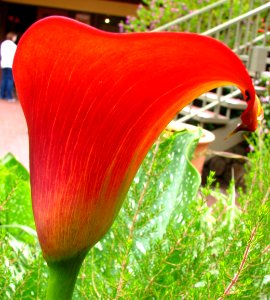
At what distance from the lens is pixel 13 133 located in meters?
6.95

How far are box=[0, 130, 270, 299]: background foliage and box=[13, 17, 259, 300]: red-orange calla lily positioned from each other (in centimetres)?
8

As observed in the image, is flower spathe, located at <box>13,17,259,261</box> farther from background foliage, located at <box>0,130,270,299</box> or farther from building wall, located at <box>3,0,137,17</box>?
building wall, located at <box>3,0,137,17</box>

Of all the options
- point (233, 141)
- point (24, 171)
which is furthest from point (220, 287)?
point (233, 141)

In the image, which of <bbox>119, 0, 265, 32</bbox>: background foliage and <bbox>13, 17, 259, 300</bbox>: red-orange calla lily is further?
<bbox>119, 0, 265, 32</bbox>: background foliage

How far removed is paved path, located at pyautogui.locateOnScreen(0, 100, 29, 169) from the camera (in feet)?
18.8

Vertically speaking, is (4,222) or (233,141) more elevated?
(4,222)

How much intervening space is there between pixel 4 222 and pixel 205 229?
0.44 m

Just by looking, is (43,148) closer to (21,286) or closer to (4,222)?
(21,286)

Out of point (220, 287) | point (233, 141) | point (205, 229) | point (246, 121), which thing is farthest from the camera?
point (233, 141)

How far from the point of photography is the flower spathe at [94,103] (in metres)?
0.37

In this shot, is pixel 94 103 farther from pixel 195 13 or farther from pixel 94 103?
pixel 195 13

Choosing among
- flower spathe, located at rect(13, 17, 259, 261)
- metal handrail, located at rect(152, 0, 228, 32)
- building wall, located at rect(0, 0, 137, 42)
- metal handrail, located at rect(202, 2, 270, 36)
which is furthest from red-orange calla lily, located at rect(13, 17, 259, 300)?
building wall, located at rect(0, 0, 137, 42)

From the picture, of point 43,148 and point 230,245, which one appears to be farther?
point 230,245

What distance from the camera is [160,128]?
0.46m
